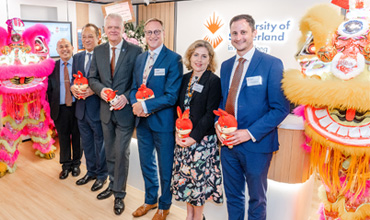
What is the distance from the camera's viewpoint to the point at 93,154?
3451 mm

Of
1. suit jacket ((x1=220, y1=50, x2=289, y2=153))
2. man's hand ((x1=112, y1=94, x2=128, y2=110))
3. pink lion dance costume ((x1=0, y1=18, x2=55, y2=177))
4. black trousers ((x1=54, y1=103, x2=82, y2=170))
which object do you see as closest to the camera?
suit jacket ((x1=220, y1=50, x2=289, y2=153))

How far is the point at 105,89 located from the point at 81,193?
1.32 meters

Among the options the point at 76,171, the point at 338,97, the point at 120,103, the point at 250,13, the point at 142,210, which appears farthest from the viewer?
the point at 250,13

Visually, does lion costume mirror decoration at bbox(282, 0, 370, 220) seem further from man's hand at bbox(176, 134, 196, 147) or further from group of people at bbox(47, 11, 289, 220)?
man's hand at bbox(176, 134, 196, 147)

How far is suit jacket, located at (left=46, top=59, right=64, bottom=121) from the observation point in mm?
3443

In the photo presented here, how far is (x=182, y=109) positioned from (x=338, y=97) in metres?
1.15

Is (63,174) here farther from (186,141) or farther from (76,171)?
(186,141)

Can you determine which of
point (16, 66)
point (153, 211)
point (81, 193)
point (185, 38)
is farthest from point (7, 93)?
point (185, 38)

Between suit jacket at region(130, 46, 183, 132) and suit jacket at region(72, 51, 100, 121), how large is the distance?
0.73 metres

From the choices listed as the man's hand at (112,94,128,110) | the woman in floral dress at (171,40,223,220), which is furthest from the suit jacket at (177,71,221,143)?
the man's hand at (112,94,128,110)

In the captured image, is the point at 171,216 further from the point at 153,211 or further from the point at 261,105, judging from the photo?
the point at 261,105

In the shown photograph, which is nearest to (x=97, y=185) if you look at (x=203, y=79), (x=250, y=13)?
(x=203, y=79)

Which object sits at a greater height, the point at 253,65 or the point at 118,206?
the point at 253,65

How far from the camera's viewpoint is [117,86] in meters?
2.77
